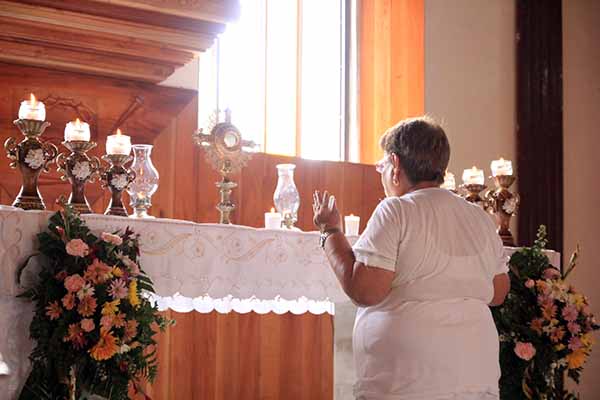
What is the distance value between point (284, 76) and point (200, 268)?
8.87 feet

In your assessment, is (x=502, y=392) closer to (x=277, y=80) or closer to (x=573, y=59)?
(x=277, y=80)

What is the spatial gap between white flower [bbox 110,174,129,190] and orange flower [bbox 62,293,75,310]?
0.73 m

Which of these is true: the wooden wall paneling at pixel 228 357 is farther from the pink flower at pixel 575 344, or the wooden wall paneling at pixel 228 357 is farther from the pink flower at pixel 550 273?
the pink flower at pixel 575 344

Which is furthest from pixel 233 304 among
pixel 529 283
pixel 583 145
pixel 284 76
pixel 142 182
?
pixel 583 145

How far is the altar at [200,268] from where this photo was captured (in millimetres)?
2562

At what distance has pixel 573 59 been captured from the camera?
247 inches

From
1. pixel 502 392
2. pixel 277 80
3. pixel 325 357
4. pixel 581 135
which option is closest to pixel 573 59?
pixel 581 135

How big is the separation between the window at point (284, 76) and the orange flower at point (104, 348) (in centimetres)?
262

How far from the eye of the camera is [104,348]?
250cm

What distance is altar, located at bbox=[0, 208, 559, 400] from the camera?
2.56 meters

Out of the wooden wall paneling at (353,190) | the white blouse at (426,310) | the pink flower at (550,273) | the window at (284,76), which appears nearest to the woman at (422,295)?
the white blouse at (426,310)

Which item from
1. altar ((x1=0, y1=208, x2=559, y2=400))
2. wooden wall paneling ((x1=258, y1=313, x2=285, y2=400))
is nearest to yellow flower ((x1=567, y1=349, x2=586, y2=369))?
altar ((x1=0, y1=208, x2=559, y2=400))

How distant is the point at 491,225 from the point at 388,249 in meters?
0.34

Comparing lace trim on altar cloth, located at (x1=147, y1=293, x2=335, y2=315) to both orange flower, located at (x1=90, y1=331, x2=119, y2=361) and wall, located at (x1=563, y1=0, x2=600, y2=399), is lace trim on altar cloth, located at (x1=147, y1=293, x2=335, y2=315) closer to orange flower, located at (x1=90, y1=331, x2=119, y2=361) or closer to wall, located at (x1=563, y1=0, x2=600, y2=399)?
orange flower, located at (x1=90, y1=331, x2=119, y2=361)
